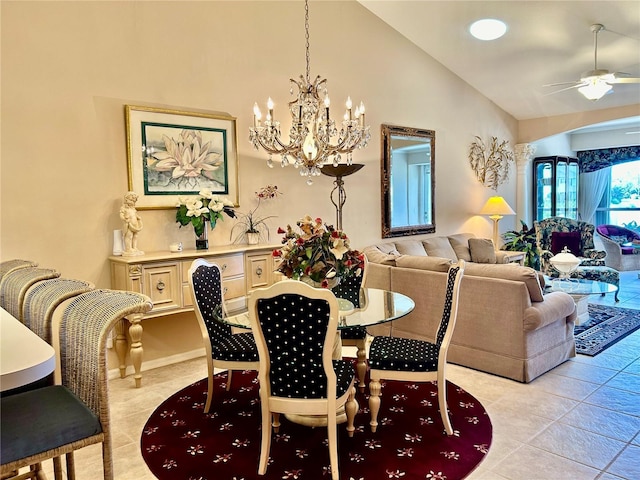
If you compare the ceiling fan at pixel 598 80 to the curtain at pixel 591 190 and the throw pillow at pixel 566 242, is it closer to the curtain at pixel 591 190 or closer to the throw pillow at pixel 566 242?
the throw pillow at pixel 566 242

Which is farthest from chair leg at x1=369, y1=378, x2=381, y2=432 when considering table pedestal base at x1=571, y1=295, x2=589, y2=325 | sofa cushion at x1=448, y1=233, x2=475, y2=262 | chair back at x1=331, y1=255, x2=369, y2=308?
sofa cushion at x1=448, y1=233, x2=475, y2=262

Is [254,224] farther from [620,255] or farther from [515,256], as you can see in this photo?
[620,255]

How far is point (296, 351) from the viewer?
230cm

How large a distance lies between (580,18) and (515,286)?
342cm

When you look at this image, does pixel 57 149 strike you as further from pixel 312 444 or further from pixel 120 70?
pixel 312 444

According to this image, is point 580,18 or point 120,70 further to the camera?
point 580,18

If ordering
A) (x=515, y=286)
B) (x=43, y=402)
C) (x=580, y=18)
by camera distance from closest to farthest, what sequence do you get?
(x=43, y=402) → (x=515, y=286) → (x=580, y=18)

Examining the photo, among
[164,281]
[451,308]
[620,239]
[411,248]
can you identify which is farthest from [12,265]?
[620,239]

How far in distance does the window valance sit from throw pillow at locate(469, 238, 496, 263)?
16.8 feet

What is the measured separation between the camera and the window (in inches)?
388

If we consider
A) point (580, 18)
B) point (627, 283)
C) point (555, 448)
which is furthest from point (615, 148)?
point (555, 448)

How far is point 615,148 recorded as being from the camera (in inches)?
384

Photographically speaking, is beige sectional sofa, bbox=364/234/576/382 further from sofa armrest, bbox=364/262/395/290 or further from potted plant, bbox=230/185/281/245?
potted plant, bbox=230/185/281/245

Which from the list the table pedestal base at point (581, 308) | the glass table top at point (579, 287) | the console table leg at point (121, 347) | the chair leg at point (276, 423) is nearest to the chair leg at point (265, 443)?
the chair leg at point (276, 423)
